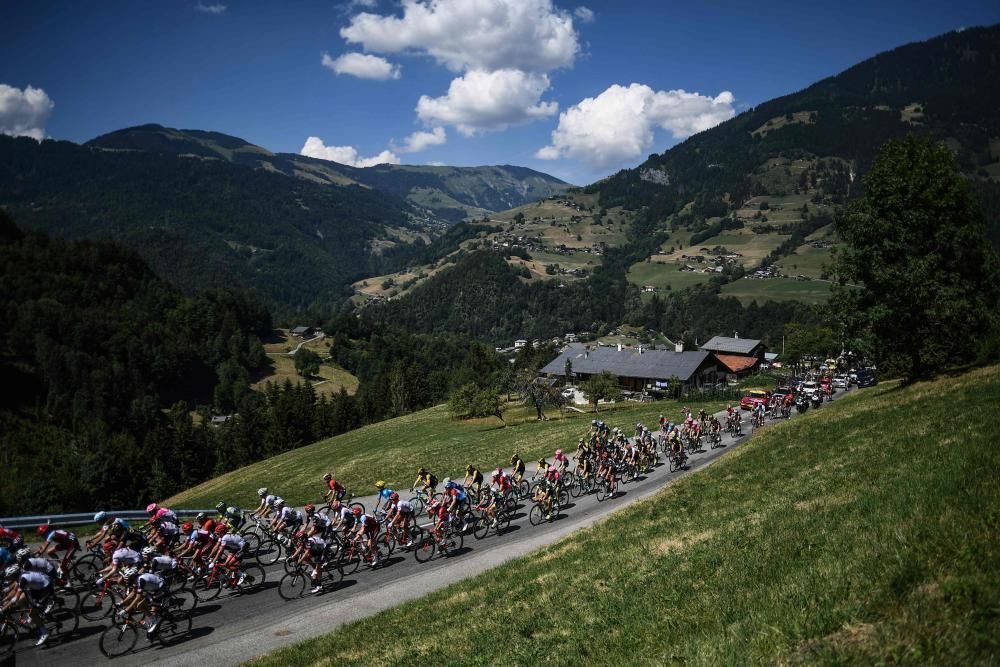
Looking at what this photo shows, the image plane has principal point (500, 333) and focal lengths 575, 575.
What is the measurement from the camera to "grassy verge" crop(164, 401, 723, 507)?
1538 inches

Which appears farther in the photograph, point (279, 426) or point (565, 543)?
point (279, 426)

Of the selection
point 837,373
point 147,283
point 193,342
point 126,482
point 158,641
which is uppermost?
point 147,283

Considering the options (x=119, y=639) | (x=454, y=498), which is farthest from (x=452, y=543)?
(x=119, y=639)

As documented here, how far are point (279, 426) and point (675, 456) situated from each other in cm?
7952

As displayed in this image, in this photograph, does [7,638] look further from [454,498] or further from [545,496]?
[545,496]

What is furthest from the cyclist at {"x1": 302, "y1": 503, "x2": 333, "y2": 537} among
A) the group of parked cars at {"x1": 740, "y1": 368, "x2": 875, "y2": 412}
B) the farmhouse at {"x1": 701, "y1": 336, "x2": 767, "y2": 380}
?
the farmhouse at {"x1": 701, "y1": 336, "x2": 767, "y2": 380}

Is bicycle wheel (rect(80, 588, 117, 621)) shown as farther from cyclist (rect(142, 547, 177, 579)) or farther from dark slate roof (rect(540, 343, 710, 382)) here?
dark slate roof (rect(540, 343, 710, 382))

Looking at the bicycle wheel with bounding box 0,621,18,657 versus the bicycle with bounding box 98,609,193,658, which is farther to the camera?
the bicycle with bounding box 98,609,193,658

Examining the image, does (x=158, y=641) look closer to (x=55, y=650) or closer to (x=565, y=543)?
(x=55, y=650)

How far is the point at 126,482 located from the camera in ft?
265

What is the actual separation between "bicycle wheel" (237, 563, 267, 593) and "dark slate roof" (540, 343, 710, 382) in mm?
70414

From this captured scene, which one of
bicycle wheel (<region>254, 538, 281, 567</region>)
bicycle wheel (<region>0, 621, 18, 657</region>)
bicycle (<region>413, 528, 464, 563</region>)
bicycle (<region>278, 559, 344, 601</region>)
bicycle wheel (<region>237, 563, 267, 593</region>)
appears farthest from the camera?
bicycle (<region>413, 528, 464, 563</region>)

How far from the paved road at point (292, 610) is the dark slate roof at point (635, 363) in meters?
66.8

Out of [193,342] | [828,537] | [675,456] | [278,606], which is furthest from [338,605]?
[193,342]
